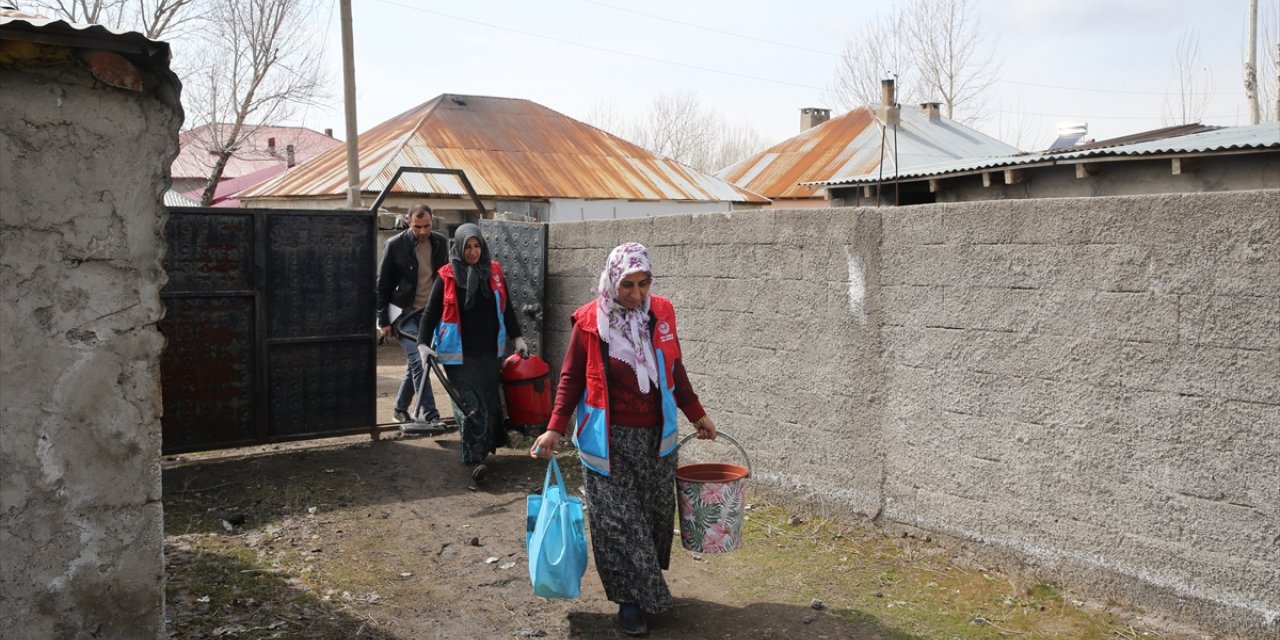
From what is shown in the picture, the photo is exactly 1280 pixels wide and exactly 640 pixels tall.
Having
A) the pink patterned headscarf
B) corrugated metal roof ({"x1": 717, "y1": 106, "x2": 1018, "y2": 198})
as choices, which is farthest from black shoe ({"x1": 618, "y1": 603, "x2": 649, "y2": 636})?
corrugated metal roof ({"x1": 717, "y1": 106, "x2": 1018, "y2": 198})

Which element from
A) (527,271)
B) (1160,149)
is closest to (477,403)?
(527,271)

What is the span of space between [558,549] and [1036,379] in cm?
229

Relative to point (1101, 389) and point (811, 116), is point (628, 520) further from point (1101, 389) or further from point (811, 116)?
point (811, 116)

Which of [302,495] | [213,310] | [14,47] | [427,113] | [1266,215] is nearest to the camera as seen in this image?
[14,47]

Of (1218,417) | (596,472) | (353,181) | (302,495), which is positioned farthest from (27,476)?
(353,181)

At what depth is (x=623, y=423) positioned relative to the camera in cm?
449

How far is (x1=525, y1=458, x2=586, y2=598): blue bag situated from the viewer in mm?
4332

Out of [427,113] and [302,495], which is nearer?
[302,495]

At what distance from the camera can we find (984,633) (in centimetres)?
436

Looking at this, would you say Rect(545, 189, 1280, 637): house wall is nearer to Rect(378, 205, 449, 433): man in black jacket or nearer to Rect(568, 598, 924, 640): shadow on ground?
Rect(568, 598, 924, 640): shadow on ground

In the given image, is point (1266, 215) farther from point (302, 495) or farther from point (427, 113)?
point (427, 113)

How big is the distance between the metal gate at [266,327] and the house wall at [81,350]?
11.1 feet

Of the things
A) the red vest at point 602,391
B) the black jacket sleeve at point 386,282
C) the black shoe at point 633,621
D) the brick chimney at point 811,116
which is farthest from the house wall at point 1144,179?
the brick chimney at point 811,116

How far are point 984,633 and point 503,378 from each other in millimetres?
3912
